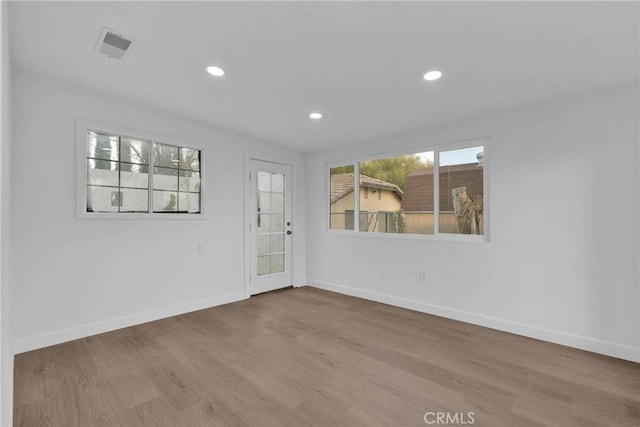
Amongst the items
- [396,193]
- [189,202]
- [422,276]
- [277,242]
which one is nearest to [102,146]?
[189,202]

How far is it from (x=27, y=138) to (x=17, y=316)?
1.62 m

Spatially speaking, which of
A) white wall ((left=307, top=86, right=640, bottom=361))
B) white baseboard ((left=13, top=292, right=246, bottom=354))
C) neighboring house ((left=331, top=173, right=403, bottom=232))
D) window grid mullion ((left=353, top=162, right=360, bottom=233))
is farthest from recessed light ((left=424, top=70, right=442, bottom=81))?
white baseboard ((left=13, top=292, right=246, bottom=354))

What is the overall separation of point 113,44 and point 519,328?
450 centimetres

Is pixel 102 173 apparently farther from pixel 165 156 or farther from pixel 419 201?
pixel 419 201

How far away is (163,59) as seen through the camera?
2.52m

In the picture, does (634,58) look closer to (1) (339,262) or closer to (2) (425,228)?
(2) (425,228)

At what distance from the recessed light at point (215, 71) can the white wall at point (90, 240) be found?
140cm

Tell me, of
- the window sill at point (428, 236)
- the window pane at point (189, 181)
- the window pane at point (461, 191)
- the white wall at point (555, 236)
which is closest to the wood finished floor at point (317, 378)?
the white wall at point (555, 236)

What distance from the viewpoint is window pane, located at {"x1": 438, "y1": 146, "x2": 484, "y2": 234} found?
11.8 feet

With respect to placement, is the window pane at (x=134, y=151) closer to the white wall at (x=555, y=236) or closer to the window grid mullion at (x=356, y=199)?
the window grid mullion at (x=356, y=199)

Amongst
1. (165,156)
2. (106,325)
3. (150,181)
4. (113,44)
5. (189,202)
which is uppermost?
(113,44)

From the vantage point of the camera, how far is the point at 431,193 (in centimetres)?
402

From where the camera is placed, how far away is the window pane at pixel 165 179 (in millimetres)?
3721

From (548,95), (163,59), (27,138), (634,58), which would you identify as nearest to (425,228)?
(548,95)
